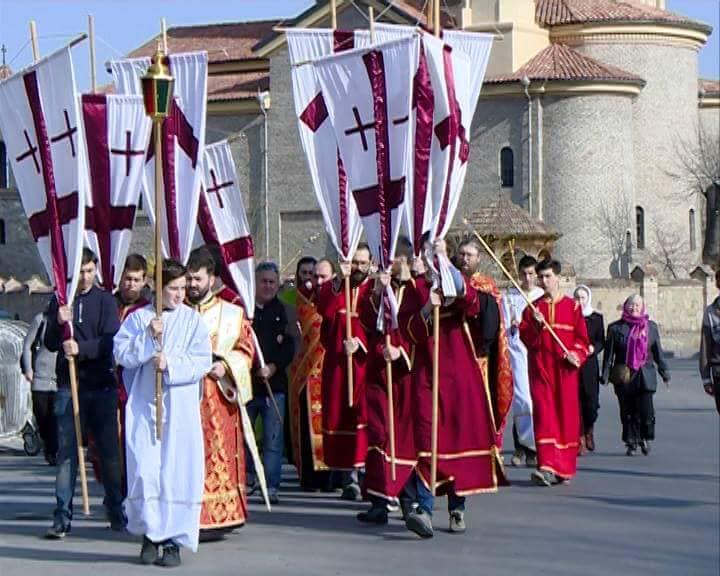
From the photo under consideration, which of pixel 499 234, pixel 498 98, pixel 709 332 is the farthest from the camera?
pixel 498 98

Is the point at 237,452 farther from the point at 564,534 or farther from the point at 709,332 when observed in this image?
the point at 709,332

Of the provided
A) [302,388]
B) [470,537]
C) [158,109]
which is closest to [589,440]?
[302,388]

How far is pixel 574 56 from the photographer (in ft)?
196

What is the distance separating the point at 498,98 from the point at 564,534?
47494 mm

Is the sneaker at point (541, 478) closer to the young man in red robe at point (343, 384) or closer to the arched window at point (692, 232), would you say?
the young man in red robe at point (343, 384)

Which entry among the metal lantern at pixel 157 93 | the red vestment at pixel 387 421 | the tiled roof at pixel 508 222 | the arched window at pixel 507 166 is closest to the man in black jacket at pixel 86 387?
the metal lantern at pixel 157 93

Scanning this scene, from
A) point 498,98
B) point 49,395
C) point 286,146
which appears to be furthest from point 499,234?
point 49,395

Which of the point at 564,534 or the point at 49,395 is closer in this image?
the point at 564,534

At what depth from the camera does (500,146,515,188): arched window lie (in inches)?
2335

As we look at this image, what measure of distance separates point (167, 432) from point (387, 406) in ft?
6.11

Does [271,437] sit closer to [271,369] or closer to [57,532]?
[271,369]

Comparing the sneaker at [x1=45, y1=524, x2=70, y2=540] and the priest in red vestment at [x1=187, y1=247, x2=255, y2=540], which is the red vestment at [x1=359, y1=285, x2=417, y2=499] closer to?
the priest in red vestment at [x1=187, y1=247, x2=255, y2=540]

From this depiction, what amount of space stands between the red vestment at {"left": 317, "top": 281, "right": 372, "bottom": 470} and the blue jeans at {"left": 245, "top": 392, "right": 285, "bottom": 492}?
1.52 feet

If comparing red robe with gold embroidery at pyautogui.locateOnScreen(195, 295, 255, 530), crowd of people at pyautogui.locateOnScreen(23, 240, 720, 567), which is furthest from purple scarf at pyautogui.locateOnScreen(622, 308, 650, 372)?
red robe with gold embroidery at pyautogui.locateOnScreen(195, 295, 255, 530)
